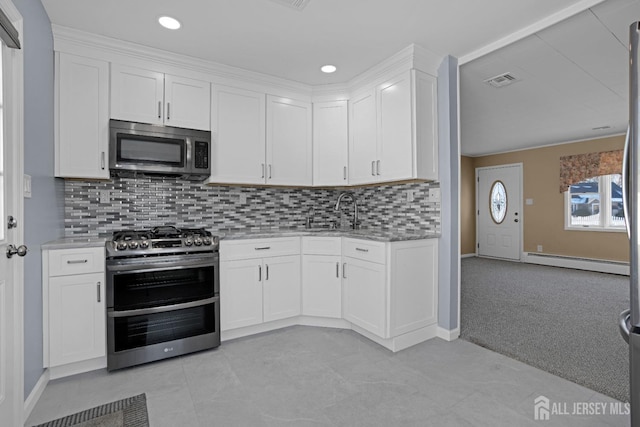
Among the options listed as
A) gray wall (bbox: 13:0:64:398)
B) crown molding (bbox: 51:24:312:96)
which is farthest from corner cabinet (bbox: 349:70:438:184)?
gray wall (bbox: 13:0:64:398)

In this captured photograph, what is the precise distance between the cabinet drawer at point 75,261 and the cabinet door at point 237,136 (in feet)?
3.49

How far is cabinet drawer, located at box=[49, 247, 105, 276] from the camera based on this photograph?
2131mm

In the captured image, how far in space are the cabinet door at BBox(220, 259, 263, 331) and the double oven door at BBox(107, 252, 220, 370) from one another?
8cm

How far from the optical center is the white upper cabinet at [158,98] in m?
2.57

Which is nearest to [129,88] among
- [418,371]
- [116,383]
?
[116,383]

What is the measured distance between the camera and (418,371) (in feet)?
7.41

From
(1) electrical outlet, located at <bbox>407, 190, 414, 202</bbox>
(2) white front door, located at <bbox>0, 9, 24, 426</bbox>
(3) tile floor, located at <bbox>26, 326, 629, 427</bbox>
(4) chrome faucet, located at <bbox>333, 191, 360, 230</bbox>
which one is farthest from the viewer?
(4) chrome faucet, located at <bbox>333, 191, 360, 230</bbox>

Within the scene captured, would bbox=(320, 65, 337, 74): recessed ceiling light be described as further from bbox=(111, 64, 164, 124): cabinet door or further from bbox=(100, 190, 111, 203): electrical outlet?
bbox=(100, 190, 111, 203): electrical outlet

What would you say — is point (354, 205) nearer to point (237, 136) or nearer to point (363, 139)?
point (363, 139)

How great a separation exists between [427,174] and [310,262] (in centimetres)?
130

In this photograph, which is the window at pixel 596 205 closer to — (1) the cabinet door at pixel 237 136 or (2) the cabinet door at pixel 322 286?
(2) the cabinet door at pixel 322 286

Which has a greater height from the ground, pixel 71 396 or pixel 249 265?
pixel 249 265

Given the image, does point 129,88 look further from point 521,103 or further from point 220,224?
point 521,103

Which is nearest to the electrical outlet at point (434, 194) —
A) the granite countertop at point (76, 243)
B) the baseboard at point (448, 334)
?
the baseboard at point (448, 334)
